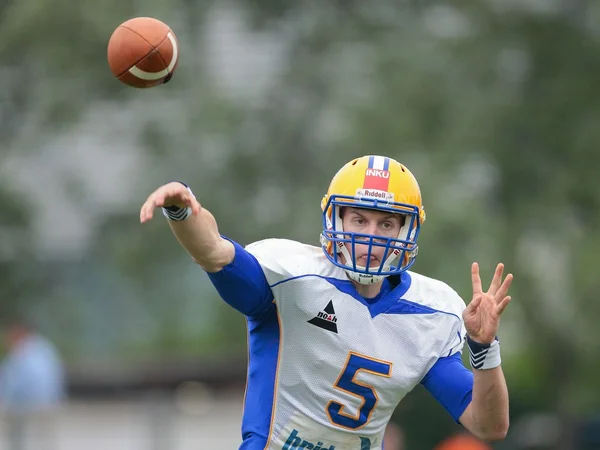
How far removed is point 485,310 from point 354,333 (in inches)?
20.9

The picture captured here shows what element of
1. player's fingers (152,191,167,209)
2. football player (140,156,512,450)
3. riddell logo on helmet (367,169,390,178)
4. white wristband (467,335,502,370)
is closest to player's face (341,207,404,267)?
football player (140,156,512,450)

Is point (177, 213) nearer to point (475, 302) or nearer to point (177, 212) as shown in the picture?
point (177, 212)

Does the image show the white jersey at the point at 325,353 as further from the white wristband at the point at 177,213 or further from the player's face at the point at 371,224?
the white wristband at the point at 177,213

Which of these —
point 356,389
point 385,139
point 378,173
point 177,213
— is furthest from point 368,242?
point 385,139

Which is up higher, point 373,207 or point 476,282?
point 373,207

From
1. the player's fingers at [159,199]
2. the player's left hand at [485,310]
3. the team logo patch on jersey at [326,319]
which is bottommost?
the team logo patch on jersey at [326,319]

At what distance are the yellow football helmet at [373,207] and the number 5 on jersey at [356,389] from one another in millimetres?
324

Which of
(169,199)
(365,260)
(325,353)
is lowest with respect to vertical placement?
(325,353)

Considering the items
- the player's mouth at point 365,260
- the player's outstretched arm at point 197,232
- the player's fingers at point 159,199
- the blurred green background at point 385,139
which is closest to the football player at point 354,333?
the player's mouth at point 365,260

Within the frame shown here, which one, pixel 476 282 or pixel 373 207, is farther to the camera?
pixel 373 207

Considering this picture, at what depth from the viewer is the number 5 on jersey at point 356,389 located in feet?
15.2

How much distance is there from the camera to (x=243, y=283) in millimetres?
4395

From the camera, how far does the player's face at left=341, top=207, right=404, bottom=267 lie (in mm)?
4617

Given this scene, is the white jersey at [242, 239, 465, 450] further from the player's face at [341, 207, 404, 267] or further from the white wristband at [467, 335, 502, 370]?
the white wristband at [467, 335, 502, 370]
